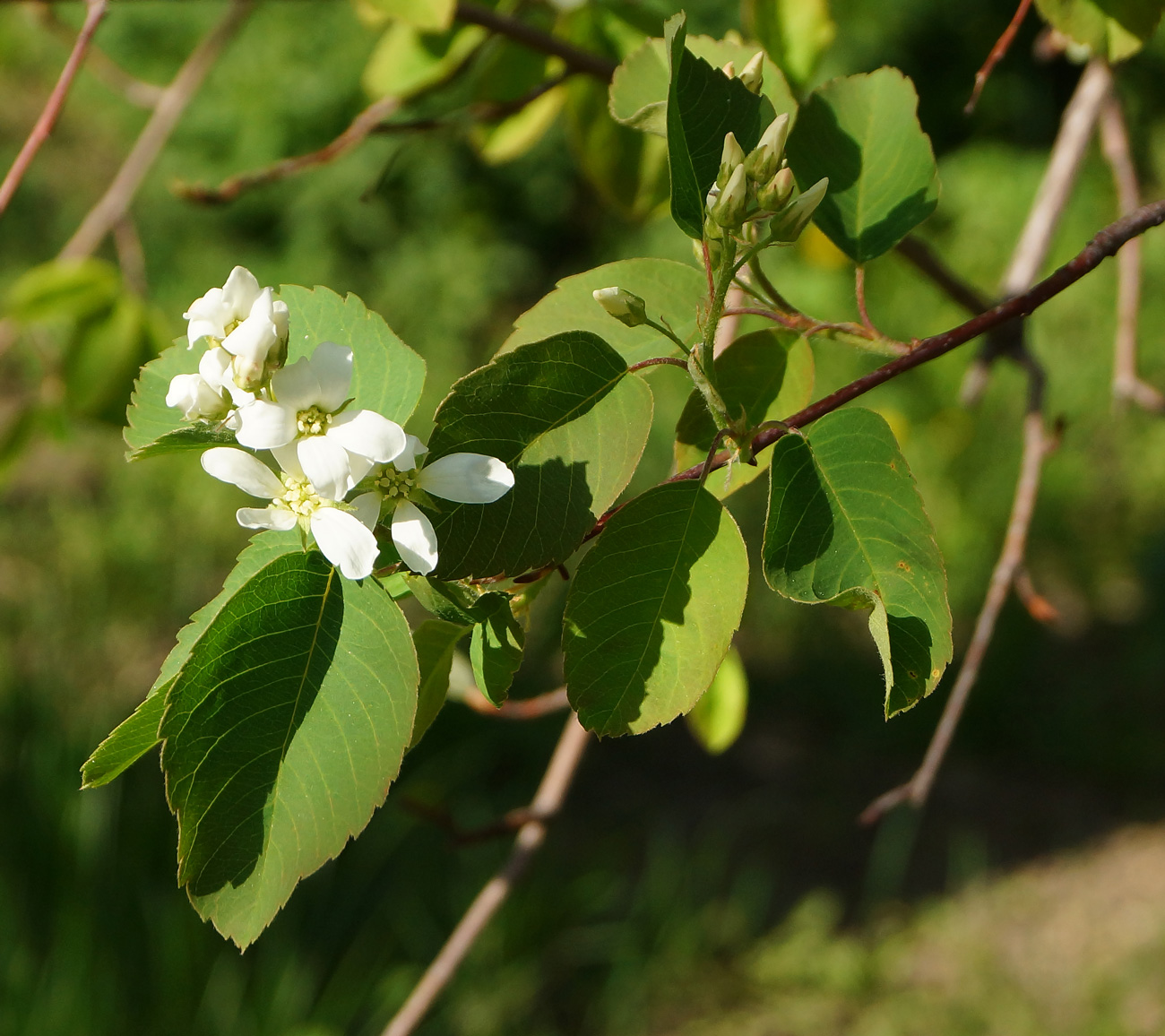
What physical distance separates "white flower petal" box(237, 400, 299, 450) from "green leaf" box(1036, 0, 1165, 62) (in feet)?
2.19

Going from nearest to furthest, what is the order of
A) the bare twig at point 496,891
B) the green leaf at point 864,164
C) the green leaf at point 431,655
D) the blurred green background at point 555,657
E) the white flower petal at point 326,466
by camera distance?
the white flower petal at point 326,466 < the green leaf at point 431,655 < the green leaf at point 864,164 < the bare twig at point 496,891 < the blurred green background at point 555,657

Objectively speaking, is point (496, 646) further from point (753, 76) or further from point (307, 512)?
point (753, 76)

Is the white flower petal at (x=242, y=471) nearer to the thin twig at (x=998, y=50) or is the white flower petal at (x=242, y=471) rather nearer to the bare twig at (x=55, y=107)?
the bare twig at (x=55, y=107)

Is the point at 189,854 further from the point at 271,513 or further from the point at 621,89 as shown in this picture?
the point at 621,89

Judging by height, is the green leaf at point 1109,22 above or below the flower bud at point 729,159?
above

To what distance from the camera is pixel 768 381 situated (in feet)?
2.35

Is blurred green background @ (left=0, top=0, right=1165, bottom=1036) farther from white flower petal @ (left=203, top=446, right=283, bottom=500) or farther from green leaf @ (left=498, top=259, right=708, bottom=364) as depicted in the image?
white flower petal @ (left=203, top=446, right=283, bottom=500)

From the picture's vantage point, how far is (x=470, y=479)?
0.55 metres

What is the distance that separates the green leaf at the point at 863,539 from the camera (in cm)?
58

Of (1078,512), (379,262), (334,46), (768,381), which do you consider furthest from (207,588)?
(768,381)

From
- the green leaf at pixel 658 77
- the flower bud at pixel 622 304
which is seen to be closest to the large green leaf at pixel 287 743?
the flower bud at pixel 622 304

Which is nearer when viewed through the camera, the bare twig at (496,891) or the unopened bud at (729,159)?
the unopened bud at (729,159)

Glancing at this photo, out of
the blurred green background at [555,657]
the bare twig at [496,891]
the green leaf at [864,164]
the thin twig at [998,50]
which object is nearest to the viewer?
the green leaf at [864,164]

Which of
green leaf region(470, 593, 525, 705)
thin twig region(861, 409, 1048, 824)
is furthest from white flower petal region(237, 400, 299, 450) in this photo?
thin twig region(861, 409, 1048, 824)
